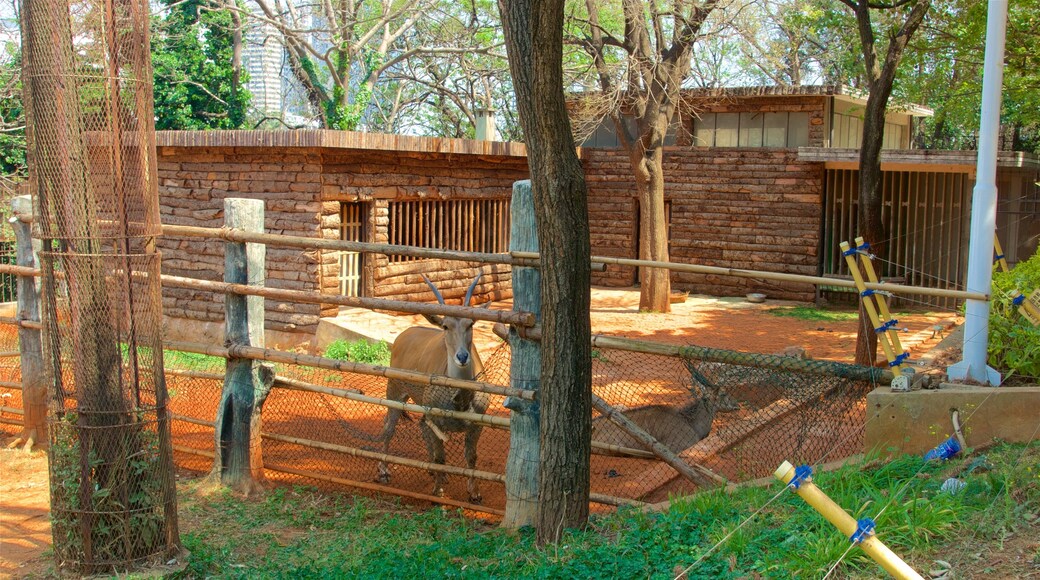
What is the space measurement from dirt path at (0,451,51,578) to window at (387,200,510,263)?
22.8ft

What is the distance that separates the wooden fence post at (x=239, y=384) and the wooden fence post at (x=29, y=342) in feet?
7.03

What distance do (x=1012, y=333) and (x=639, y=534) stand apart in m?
2.99

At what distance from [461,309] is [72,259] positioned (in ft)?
7.62

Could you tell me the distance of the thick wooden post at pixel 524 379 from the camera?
5.35m

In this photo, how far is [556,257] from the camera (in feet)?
14.8

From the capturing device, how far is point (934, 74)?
15070mm

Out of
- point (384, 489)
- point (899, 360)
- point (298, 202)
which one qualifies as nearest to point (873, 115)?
point (899, 360)

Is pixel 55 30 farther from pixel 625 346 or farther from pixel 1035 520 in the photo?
pixel 1035 520

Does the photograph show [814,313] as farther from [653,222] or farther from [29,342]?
[29,342]

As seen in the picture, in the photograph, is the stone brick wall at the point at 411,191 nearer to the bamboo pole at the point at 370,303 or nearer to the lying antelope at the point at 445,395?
the lying antelope at the point at 445,395

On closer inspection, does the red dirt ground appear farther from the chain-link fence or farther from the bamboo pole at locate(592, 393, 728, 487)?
the chain-link fence

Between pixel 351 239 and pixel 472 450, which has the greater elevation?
pixel 351 239

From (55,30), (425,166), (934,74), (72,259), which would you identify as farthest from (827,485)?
(934,74)

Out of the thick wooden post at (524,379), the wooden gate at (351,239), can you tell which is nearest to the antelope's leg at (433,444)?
the thick wooden post at (524,379)
